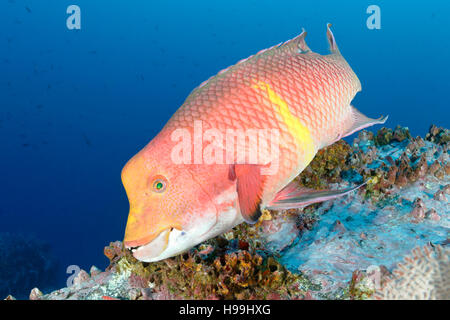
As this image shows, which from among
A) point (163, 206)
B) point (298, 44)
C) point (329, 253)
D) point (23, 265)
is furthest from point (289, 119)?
point (23, 265)

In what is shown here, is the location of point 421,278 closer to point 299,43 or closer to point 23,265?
point 299,43

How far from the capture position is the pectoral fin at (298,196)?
2.07 meters

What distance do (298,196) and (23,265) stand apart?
18.4m

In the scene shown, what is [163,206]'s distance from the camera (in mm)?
1747

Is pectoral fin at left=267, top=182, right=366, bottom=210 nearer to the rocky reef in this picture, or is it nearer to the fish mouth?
the rocky reef

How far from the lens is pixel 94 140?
59.3 metres

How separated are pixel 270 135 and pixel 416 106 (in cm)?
9743

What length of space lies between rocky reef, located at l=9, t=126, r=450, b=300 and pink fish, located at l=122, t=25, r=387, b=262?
0.44 meters

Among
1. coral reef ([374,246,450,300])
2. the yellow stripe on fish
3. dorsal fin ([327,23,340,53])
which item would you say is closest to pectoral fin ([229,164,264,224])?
the yellow stripe on fish

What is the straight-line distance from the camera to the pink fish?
1772mm

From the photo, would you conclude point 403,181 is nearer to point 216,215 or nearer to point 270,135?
point 270,135

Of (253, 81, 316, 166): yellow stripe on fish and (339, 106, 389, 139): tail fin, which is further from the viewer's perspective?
(339, 106, 389, 139): tail fin

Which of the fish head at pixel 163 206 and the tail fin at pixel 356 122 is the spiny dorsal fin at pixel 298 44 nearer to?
the tail fin at pixel 356 122
